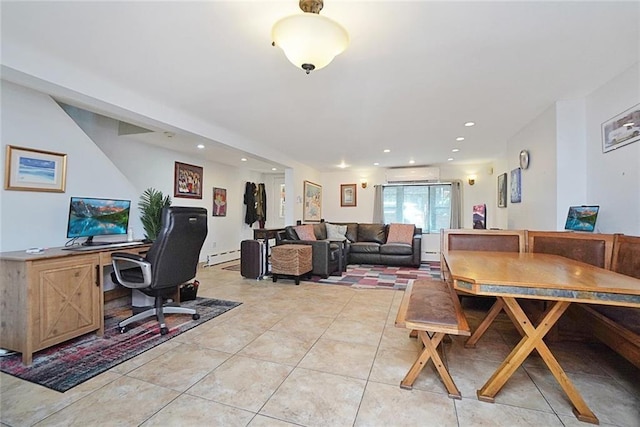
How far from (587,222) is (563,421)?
73.9 inches

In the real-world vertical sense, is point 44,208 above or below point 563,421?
above

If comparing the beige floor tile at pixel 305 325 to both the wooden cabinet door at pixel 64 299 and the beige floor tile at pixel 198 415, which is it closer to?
the beige floor tile at pixel 198 415

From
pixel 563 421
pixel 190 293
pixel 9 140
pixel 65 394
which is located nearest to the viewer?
pixel 563 421

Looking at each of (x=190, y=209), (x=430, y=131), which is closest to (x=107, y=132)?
(x=190, y=209)

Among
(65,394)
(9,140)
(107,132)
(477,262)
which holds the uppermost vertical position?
(107,132)

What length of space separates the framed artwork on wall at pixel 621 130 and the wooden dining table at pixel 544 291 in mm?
1252

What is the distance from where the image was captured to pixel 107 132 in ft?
12.7

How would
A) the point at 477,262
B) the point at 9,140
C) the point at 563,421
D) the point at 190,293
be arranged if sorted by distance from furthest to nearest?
1. the point at 190,293
2. the point at 9,140
3. the point at 477,262
4. the point at 563,421

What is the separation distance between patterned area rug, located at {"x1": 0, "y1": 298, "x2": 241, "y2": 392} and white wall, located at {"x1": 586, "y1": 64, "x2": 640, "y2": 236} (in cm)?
376

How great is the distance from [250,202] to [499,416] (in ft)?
20.5

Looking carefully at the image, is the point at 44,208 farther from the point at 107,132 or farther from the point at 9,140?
the point at 107,132

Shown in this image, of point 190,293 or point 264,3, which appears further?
point 190,293

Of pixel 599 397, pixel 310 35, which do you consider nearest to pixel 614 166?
pixel 599 397

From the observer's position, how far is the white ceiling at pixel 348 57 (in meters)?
1.61
